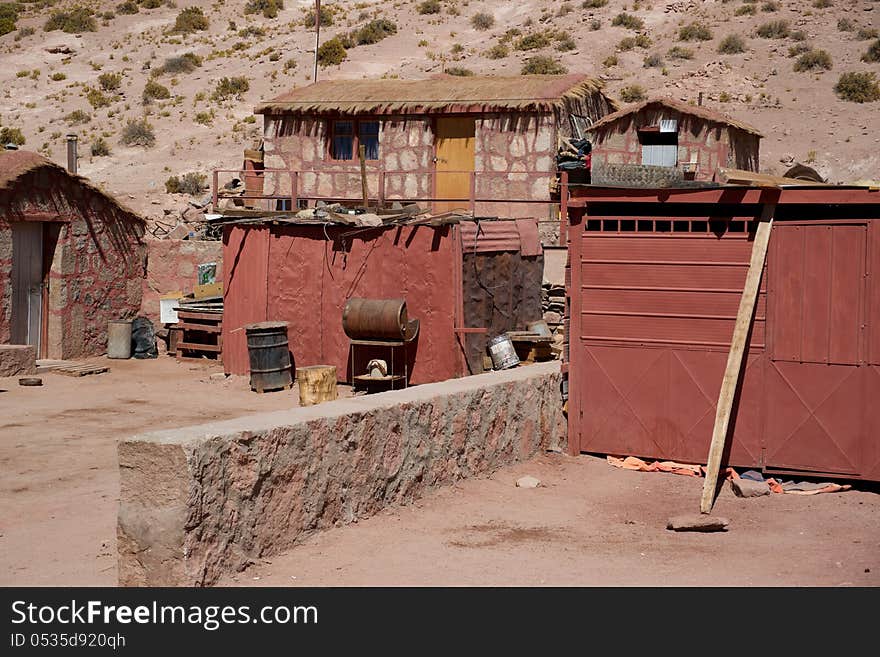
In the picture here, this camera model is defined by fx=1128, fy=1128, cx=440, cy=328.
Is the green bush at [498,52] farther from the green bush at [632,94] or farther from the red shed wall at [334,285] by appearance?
the red shed wall at [334,285]

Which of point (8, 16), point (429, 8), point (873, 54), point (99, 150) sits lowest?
point (99, 150)

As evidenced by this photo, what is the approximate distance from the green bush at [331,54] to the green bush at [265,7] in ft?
45.3

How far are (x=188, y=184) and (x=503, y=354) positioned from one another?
73.0 ft

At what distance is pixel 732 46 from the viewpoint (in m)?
45.3

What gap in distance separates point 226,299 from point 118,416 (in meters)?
4.63

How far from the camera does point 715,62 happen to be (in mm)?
44250

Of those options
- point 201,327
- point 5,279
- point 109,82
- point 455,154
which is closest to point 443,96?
point 455,154

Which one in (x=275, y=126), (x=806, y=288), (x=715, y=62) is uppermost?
(x=715, y=62)

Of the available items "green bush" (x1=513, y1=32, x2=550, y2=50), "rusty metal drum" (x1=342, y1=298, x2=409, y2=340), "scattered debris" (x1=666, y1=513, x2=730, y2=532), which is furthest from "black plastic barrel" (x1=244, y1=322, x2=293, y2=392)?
"green bush" (x1=513, y1=32, x2=550, y2=50)

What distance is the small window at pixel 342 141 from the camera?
2622cm

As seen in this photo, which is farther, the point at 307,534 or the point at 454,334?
the point at 454,334

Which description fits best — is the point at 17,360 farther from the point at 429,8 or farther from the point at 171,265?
the point at 429,8

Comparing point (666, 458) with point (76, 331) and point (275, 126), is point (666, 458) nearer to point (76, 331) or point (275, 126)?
point (76, 331)

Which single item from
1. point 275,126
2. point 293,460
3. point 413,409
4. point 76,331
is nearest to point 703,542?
point 413,409
